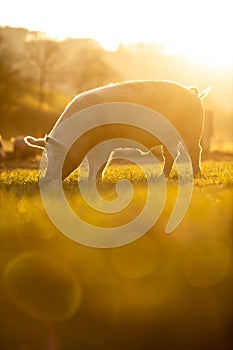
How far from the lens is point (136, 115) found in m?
10.8

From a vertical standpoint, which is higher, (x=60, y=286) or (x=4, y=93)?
(x=60, y=286)

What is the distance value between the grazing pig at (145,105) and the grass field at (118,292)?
588cm

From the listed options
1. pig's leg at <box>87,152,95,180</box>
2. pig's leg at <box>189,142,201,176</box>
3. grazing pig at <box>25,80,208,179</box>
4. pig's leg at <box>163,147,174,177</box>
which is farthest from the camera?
pig's leg at <box>163,147,174,177</box>

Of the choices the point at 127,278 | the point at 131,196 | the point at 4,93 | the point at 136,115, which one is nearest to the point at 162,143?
the point at 136,115

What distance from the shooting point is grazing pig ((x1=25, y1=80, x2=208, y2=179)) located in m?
10.2

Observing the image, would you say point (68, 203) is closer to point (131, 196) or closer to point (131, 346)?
point (131, 196)

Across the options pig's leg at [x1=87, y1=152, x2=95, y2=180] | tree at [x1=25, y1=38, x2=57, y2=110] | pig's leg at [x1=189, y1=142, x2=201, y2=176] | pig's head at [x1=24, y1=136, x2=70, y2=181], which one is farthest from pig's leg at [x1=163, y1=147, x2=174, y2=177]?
tree at [x1=25, y1=38, x2=57, y2=110]

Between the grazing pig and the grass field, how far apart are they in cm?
588

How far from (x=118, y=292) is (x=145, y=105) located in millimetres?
7647

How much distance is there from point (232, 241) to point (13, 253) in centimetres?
148

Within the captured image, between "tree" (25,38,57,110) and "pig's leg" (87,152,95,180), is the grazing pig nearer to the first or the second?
"pig's leg" (87,152,95,180)

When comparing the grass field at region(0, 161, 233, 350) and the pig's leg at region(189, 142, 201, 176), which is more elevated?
the grass field at region(0, 161, 233, 350)

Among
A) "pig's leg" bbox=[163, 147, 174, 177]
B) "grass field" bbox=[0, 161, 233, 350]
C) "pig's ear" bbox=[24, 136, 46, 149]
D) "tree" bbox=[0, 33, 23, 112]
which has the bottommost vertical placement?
"tree" bbox=[0, 33, 23, 112]

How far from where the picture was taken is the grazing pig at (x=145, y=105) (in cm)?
1016
